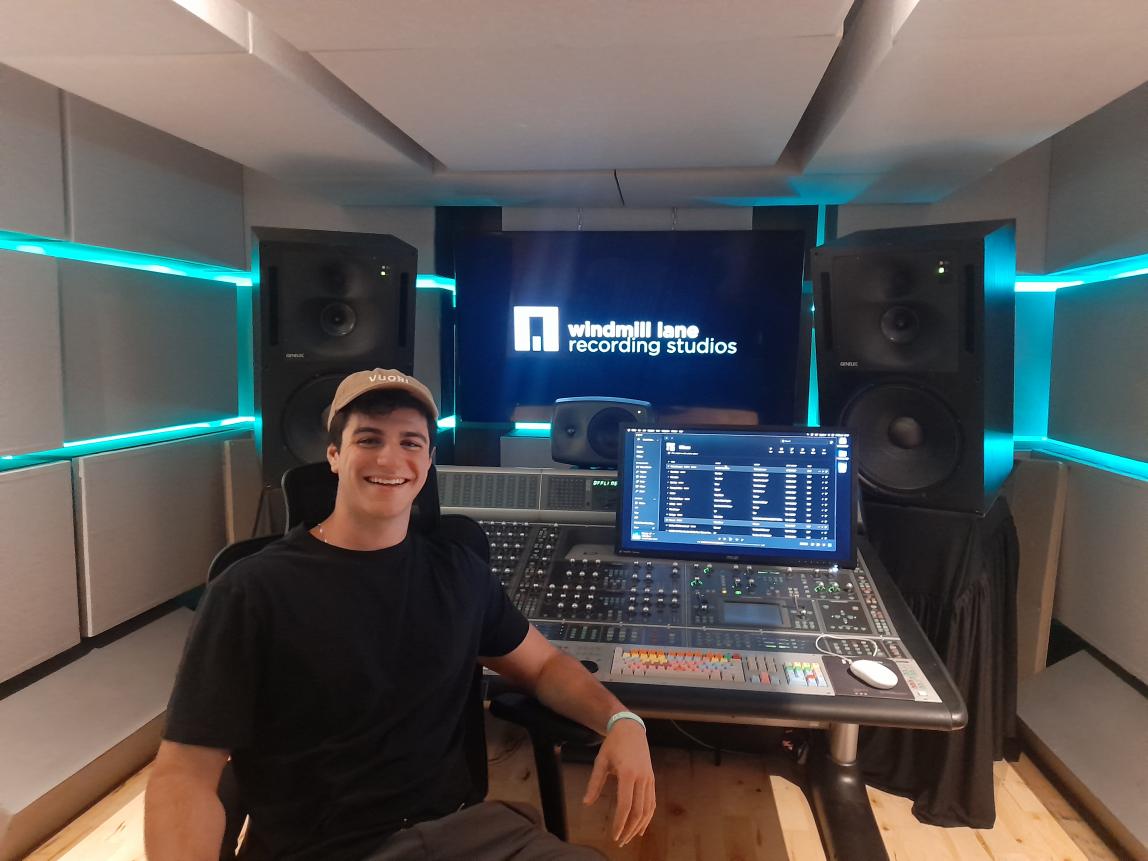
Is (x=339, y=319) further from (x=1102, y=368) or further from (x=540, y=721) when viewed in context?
(x=1102, y=368)

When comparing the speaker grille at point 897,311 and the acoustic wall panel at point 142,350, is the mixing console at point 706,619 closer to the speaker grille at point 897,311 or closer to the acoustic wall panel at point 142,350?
the speaker grille at point 897,311

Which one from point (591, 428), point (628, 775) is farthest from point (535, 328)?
point (628, 775)

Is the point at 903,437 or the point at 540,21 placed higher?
the point at 540,21

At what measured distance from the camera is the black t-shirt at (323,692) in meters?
1.01

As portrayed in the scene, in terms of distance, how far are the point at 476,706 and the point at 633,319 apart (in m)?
1.59

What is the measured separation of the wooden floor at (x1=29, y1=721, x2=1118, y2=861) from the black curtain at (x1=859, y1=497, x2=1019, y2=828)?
2.9 inches

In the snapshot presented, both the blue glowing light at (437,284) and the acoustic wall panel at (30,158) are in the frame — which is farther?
the blue glowing light at (437,284)

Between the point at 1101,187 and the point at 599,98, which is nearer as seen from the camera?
the point at 599,98

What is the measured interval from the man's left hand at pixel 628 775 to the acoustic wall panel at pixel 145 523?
5.70ft

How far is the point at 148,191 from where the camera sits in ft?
7.41

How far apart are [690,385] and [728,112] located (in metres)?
1.03

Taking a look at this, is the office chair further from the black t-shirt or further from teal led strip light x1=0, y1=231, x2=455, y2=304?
teal led strip light x1=0, y1=231, x2=455, y2=304

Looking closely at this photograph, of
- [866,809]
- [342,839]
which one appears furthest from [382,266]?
[866,809]

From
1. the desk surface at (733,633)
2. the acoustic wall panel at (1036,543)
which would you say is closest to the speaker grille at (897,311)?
the desk surface at (733,633)
